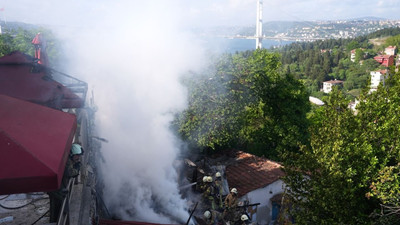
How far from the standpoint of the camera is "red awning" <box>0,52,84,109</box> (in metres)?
5.33

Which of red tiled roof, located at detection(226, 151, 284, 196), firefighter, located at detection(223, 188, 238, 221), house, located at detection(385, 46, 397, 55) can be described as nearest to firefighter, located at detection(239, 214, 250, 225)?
firefighter, located at detection(223, 188, 238, 221)

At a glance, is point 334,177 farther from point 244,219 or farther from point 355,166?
point 244,219

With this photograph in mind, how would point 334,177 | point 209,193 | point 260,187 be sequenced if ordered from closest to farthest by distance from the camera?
point 334,177 → point 209,193 → point 260,187

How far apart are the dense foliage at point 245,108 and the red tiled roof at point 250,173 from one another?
1.17 m

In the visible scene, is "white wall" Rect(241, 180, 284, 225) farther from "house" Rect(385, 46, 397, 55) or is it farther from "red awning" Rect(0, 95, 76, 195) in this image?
"house" Rect(385, 46, 397, 55)

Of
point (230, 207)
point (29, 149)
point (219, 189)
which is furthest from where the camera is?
point (219, 189)

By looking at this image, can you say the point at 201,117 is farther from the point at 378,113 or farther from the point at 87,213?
the point at 87,213

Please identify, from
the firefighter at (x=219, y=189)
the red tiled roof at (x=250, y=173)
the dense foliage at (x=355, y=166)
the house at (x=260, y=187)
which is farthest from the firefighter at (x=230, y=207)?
the red tiled roof at (x=250, y=173)

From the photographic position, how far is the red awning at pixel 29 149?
293cm

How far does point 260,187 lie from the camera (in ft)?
36.3

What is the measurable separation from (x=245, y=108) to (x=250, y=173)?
3.16 metres

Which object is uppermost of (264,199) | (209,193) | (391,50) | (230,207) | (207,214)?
(207,214)

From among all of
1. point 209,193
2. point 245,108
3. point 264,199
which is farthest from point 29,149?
point 245,108

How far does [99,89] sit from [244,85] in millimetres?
7046
